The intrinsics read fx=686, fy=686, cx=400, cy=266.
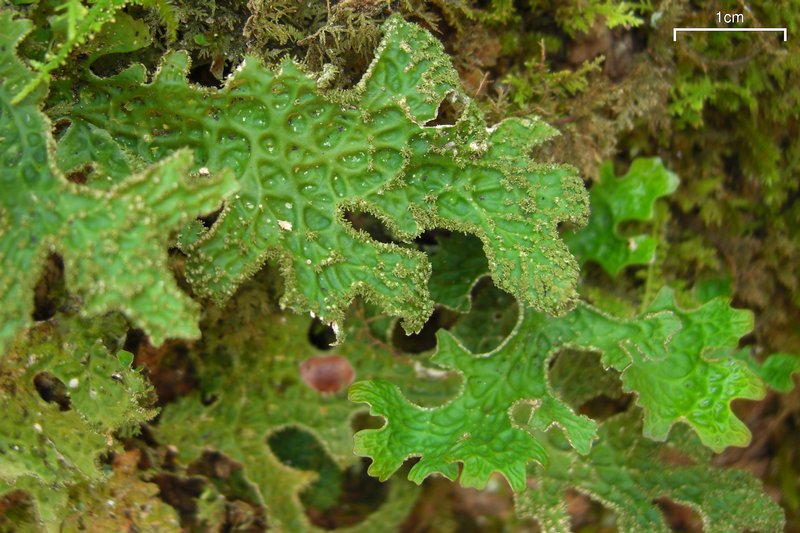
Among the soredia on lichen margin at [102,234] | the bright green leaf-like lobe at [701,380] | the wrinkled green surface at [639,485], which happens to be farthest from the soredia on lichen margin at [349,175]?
the wrinkled green surface at [639,485]

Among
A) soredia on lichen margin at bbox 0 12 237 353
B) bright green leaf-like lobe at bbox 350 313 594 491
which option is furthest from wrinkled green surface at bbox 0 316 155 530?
bright green leaf-like lobe at bbox 350 313 594 491

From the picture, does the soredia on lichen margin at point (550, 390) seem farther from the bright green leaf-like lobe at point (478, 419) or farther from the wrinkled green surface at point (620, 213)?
the wrinkled green surface at point (620, 213)

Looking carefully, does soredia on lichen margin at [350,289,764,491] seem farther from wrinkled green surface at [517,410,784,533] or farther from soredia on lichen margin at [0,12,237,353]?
soredia on lichen margin at [0,12,237,353]

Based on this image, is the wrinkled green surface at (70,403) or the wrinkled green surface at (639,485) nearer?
the wrinkled green surface at (70,403)

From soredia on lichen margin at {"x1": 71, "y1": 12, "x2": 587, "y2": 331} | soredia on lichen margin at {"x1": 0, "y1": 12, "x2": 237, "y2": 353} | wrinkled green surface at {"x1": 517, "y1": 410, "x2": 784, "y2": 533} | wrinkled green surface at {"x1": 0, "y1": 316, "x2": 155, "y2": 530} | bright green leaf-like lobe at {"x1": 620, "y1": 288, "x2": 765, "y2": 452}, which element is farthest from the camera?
wrinkled green surface at {"x1": 517, "y1": 410, "x2": 784, "y2": 533}

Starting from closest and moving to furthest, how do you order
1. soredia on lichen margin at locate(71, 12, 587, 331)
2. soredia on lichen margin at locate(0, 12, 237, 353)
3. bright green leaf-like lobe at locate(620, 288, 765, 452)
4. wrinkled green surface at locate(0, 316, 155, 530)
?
soredia on lichen margin at locate(0, 12, 237, 353) < soredia on lichen margin at locate(71, 12, 587, 331) < wrinkled green surface at locate(0, 316, 155, 530) < bright green leaf-like lobe at locate(620, 288, 765, 452)

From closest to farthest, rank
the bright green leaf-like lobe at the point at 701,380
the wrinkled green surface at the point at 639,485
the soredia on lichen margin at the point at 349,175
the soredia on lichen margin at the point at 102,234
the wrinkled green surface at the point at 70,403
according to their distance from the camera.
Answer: the soredia on lichen margin at the point at 102,234, the soredia on lichen margin at the point at 349,175, the wrinkled green surface at the point at 70,403, the bright green leaf-like lobe at the point at 701,380, the wrinkled green surface at the point at 639,485

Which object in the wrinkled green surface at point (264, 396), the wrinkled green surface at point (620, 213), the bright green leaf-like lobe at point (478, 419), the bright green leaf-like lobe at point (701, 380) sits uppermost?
the wrinkled green surface at point (620, 213)
